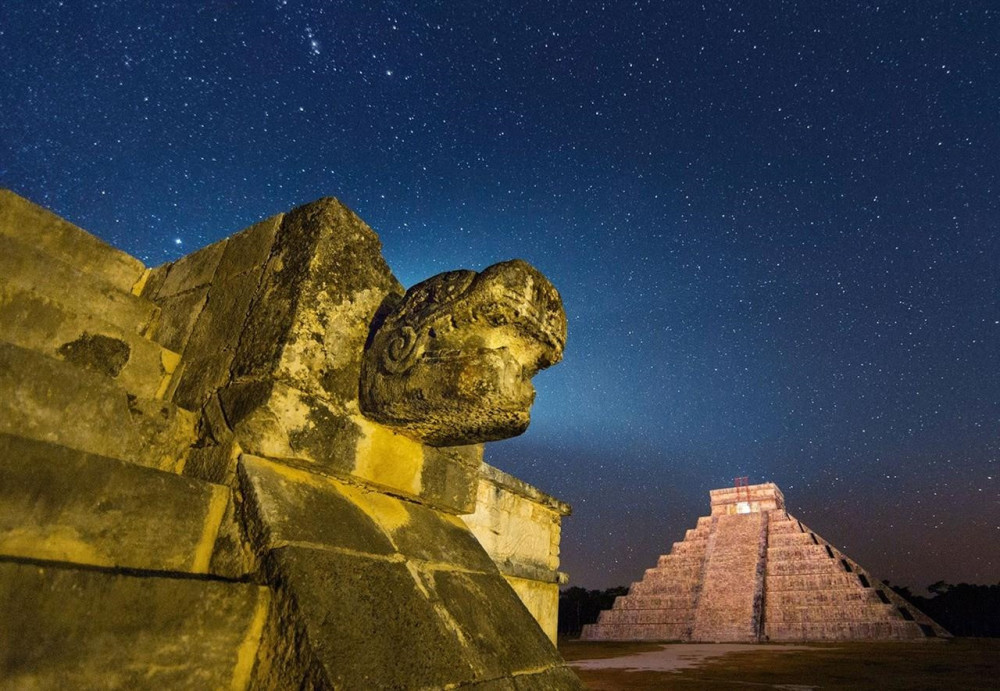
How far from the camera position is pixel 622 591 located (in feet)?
180

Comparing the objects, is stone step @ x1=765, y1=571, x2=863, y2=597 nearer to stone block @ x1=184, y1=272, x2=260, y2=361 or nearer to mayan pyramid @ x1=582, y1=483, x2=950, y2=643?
mayan pyramid @ x1=582, y1=483, x2=950, y2=643

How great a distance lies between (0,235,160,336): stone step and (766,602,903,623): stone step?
28468 millimetres

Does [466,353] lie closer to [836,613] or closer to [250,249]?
[250,249]

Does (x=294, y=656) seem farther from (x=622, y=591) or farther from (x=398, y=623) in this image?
(x=622, y=591)

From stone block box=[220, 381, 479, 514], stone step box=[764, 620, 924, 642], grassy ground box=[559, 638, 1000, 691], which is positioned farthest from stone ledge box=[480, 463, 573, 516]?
stone step box=[764, 620, 924, 642]

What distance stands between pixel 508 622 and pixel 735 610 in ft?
100

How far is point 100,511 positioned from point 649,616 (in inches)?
1288

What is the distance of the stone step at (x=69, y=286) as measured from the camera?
191cm

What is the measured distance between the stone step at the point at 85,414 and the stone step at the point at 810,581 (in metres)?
30.6

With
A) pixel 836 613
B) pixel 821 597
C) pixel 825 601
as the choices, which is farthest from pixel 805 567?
pixel 836 613

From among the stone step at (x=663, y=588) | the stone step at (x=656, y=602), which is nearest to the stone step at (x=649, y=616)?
the stone step at (x=656, y=602)

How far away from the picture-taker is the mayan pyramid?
76.4 feet

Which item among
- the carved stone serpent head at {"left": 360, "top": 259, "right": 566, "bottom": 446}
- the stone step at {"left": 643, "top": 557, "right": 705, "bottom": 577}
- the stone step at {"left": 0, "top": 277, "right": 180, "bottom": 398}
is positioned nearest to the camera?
the stone step at {"left": 0, "top": 277, "right": 180, "bottom": 398}

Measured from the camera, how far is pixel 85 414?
1579 millimetres
